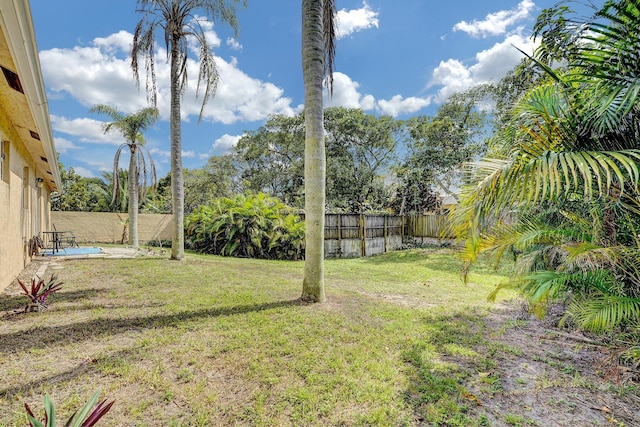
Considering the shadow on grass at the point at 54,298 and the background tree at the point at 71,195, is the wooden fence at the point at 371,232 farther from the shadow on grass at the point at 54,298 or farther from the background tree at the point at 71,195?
the background tree at the point at 71,195

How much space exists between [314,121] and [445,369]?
3647mm

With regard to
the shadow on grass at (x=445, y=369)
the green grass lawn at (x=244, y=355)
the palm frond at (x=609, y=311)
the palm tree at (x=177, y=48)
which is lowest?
the shadow on grass at (x=445, y=369)

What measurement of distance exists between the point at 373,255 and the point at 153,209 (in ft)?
46.9

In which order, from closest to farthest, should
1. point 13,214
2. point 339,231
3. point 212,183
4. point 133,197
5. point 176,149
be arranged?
point 13,214, point 176,149, point 339,231, point 133,197, point 212,183

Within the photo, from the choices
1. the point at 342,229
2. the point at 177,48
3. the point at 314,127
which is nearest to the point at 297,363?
the point at 314,127

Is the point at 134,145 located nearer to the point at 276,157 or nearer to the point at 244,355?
the point at 276,157

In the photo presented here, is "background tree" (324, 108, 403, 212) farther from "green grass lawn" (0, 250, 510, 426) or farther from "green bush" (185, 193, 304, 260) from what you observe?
"green grass lawn" (0, 250, 510, 426)

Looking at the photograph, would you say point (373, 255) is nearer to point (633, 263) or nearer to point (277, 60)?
point (277, 60)

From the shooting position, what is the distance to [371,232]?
44.4 ft

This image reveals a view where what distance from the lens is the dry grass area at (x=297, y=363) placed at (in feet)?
7.57

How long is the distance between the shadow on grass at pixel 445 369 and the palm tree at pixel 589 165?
94 centimetres

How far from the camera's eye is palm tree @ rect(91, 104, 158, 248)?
13.5 metres

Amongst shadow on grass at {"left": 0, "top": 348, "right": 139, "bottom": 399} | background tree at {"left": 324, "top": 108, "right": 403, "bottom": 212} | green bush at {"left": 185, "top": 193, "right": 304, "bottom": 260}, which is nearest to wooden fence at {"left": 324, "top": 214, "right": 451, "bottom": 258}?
green bush at {"left": 185, "top": 193, "right": 304, "bottom": 260}

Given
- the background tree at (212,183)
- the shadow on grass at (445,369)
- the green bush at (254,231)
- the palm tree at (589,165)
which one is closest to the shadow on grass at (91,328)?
the shadow on grass at (445,369)
